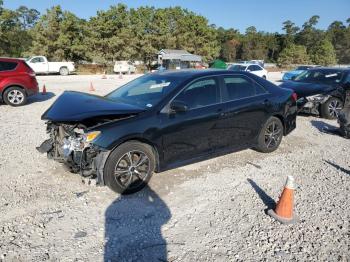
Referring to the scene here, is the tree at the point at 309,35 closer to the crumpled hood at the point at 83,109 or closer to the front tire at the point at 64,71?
the front tire at the point at 64,71

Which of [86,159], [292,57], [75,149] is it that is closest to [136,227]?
[86,159]

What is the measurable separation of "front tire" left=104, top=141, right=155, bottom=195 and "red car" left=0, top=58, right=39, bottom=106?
7.93 m

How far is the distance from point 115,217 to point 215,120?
2.24 meters

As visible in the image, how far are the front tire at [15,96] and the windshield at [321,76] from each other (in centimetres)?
928

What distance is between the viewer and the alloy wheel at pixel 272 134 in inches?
249

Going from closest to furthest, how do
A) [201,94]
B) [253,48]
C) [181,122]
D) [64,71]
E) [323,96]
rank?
[181,122] → [201,94] → [323,96] → [64,71] → [253,48]

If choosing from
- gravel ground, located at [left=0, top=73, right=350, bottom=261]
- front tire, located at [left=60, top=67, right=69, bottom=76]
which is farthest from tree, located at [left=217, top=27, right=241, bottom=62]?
gravel ground, located at [left=0, top=73, right=350, bottom=261]

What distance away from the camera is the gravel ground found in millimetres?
3367

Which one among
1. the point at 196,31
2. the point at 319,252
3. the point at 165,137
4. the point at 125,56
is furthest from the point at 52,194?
the point at 196,31

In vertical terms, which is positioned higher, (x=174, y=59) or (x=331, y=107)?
(x=174, y=59)

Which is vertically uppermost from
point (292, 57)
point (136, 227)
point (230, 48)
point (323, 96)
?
point (230, 48)

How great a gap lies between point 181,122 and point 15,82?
804 centimetres

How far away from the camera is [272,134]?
6.41m

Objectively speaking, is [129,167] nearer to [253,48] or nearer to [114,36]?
[114,36]
